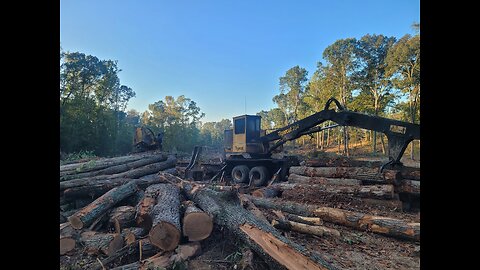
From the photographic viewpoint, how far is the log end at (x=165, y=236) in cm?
397

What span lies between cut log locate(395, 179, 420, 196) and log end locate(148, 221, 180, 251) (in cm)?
592

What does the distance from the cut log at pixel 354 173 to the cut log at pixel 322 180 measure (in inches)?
7.3

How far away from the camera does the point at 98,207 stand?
5.14m

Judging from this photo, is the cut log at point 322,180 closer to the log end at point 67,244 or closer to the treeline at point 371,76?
the log end at point 67,244

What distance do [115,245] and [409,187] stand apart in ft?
23.2

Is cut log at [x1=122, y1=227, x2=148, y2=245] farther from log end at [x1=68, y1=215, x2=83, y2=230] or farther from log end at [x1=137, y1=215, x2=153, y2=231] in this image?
log end at [x1=68, y1=215, x2=83, y2=230]

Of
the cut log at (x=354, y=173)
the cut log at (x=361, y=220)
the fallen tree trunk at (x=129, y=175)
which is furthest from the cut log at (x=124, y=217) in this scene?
the cut log at (x=354, y=173)

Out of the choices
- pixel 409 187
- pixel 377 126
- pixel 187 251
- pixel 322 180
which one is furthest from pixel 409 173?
pixel 187 251

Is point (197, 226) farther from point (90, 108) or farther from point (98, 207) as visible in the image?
point (90, 108)

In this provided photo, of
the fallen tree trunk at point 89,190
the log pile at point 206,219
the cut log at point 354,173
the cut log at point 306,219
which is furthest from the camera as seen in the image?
the cut log at point 354,173

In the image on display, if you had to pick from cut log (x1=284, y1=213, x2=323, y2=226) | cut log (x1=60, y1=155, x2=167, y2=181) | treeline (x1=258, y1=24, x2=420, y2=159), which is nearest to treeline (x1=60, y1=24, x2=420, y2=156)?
treeline (x1=258, y1=24, x2=420, y2=159)

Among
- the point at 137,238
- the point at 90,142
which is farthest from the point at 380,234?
the point at 90,142
